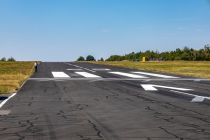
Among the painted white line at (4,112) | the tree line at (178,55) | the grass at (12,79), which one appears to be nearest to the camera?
the painted white line at (4,112)

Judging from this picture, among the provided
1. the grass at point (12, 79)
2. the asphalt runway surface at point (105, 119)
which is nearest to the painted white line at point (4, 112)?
the asphalt runway surface at point (105, 119)

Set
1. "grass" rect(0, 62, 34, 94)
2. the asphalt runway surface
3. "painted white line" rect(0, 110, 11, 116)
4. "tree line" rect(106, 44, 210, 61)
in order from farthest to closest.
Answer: "tree line" rect(106, 44, 210, 61), "grass" rect(0, 62, 34, 94), "painted white line" rect(0, 110, 11, 116), the asphalt runway surface

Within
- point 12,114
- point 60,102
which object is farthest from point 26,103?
point 12,114

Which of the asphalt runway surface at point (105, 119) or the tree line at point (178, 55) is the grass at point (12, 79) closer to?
A: the asphalt runway surface at point (105, 119)

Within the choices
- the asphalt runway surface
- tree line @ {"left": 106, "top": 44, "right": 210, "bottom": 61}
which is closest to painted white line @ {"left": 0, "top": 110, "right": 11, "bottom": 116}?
the asphalt runway surface

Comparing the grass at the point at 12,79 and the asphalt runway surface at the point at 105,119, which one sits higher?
the asphalt runway surface at the point at 105,119

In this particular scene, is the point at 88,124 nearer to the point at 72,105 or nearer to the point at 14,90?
the point at 72,105

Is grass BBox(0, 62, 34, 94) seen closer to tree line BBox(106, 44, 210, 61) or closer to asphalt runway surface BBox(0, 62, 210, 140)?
asphalt runway surface BBox(0, 62, 210, 140)

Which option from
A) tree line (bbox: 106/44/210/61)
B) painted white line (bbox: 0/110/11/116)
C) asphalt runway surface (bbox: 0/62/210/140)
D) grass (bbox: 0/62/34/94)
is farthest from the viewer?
tree line (bbox: 106/44/210/61)

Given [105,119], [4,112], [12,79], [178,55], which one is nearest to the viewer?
[105,119]

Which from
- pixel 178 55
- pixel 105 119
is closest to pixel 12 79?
pixel 105 119

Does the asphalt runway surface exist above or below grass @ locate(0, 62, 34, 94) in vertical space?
above

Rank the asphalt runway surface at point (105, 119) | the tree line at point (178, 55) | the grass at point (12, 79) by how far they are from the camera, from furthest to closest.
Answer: the tree line at point (178, 55), the grass at point (12, 79), the asphalt runway surface at point (105, 119)

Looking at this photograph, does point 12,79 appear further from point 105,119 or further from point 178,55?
point 178,55
